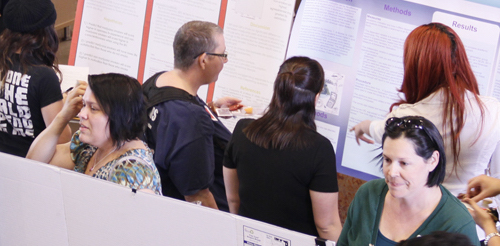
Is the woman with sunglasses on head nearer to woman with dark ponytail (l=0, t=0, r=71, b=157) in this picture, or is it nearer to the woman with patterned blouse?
the woman with patterned blouse

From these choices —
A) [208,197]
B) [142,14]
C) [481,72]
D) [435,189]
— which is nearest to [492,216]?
[435,189]

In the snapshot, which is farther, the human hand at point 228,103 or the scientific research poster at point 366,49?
the human hand at point 228,103

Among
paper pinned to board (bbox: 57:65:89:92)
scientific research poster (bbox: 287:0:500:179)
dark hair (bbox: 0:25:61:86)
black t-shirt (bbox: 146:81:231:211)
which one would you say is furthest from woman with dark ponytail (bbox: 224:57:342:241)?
paper pinned to board (bbox: 57:65:89:92)

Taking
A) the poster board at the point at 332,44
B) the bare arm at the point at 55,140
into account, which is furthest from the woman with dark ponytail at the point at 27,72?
the poster board at the point at 332,44

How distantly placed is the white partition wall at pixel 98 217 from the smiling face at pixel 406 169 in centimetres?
53

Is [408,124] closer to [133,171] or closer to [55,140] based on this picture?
[133,171]

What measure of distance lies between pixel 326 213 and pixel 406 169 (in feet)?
1.62

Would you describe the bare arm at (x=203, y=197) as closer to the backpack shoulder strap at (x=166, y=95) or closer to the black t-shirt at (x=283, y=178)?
the black t-shirt at (x=283, y=178)

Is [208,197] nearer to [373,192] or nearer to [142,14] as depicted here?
[373,192]

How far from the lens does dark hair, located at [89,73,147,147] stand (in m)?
1.88

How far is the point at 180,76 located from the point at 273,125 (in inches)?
24.8

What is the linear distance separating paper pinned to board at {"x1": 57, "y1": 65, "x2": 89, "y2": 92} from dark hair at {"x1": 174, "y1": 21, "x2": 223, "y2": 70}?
152 cm

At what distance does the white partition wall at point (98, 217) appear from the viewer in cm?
127

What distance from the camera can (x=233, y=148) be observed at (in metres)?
2.08
